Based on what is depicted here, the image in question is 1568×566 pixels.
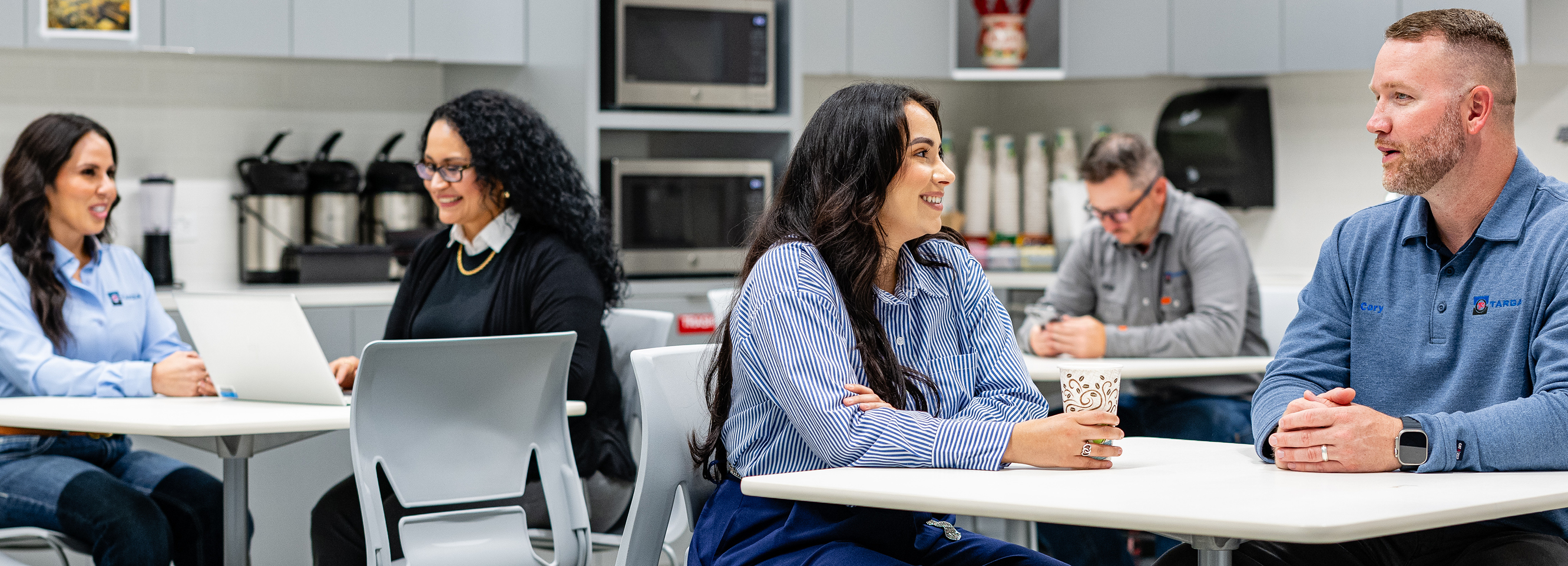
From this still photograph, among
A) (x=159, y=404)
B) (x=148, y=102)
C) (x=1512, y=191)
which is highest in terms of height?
(x=148, y=102)

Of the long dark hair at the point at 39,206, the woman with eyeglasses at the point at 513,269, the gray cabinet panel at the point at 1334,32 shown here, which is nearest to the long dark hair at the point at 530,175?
the woman with eyeglasses at the point at 513,269

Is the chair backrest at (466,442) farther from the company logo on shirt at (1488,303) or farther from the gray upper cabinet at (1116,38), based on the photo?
the gray upper cabinet at (1116,38)

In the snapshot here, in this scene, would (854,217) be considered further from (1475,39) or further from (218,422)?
(218,422)

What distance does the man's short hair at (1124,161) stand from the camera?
342cm

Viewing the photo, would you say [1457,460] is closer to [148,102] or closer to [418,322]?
[418,322]

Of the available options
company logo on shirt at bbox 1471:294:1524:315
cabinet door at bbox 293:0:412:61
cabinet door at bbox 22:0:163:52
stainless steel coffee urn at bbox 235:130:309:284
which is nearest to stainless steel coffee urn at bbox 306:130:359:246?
stainless steel coffee urn at bbox 235:130:309:284

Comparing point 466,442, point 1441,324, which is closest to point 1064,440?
point 1441,324

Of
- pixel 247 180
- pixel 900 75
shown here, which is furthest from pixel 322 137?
pixel 900 75

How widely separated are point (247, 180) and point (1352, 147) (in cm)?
374

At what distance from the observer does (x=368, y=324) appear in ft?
13.8

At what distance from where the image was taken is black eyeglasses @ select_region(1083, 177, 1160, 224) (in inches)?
135

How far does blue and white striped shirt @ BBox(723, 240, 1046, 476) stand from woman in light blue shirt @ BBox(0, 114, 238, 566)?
1.30 m

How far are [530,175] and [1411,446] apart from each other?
1781 millimetres

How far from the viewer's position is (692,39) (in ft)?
15.1
